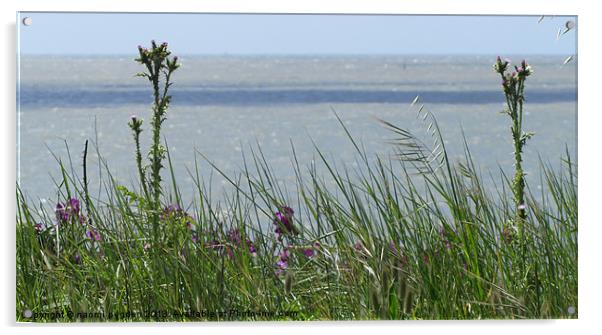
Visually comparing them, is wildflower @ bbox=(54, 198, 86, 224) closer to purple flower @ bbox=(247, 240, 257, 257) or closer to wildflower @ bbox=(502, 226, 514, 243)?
purple flower @ bbox=(247, 240, 257, 257)

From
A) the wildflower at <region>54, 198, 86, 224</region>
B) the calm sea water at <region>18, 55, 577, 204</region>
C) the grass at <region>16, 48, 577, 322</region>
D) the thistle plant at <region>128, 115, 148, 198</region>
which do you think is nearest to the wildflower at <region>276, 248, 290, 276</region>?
the grass at <region>16, 48, 577, 322</region>

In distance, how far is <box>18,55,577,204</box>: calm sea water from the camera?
3.33 metres

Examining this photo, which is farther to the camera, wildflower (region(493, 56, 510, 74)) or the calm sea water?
wildflower (region(493, 56, 510, 74))

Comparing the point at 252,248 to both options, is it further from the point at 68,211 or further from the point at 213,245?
the point at 68,211

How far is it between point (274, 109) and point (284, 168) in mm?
227

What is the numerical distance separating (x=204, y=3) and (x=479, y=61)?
1072 millimetres

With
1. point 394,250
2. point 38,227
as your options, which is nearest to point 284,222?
point 394,250

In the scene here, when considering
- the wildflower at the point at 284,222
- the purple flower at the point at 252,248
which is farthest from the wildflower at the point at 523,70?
the purple flower at the point at 252,248

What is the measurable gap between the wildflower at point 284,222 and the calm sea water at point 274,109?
11 centimetres

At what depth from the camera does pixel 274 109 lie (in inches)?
133

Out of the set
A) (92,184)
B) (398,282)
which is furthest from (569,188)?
(92,184)

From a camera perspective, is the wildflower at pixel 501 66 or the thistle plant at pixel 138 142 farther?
the wildflower at pixel 501 66

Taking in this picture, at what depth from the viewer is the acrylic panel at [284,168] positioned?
131 inches

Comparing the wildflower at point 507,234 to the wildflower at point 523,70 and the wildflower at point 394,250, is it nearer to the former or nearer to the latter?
the wildflower at point 394,250
